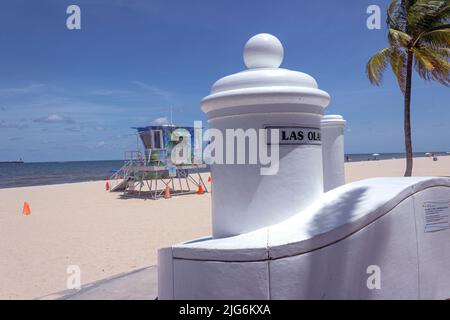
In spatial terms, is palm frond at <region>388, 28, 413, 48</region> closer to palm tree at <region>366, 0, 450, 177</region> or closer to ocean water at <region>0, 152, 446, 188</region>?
palm tree at <region>366, 0, 450, 177</region>

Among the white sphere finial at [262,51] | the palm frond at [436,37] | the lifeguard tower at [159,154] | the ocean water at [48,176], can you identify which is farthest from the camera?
the ocean water at [48,176]

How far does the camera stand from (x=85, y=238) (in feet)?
35.3

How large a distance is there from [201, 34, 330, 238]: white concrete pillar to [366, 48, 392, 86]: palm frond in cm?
1294

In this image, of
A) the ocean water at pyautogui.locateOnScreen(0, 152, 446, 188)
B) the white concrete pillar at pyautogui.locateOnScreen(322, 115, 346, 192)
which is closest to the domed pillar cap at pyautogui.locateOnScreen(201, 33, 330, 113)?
the white concrete pillar at pyautogui.locateOnScreen(322, 115, 346, 192)

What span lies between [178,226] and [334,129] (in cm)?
749

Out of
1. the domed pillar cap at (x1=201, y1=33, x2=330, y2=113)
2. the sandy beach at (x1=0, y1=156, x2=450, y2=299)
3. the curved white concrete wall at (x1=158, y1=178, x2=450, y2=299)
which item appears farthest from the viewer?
the sandy beach at (x1=0, y1=156, x2=450, y2=299)

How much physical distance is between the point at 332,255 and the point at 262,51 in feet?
6.42

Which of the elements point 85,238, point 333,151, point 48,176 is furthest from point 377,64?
point 48,176

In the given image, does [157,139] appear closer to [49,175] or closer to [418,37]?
[418,37]

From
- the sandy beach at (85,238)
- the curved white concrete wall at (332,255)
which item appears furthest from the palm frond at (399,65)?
the curved white concrete wall at (332,255)

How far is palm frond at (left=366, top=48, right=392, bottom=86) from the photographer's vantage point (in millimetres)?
14641

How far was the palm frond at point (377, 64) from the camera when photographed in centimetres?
1464

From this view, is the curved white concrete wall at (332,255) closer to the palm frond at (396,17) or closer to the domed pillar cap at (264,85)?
the domed pillar cap at (264,85)

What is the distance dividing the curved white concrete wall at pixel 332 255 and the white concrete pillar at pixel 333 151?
247 cm
